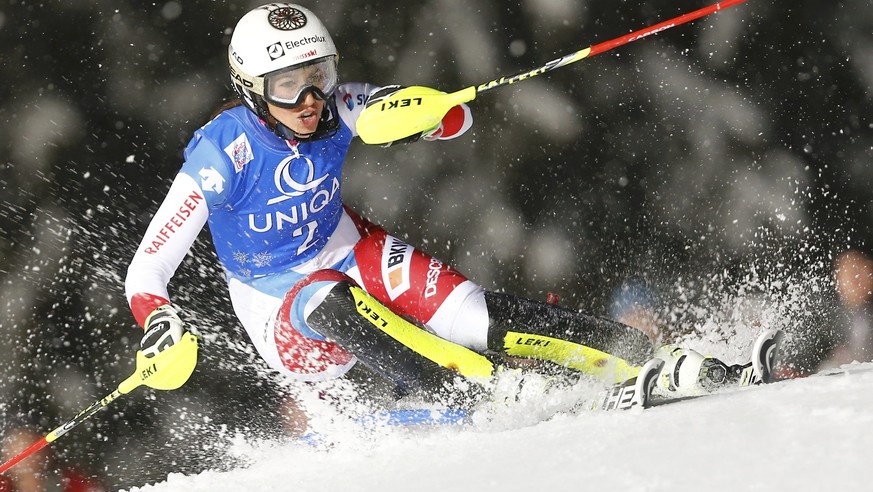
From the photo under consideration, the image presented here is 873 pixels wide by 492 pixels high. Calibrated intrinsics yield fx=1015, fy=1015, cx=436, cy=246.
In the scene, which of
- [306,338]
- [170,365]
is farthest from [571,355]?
[170,365]

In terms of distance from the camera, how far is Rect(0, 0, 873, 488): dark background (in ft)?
13.6

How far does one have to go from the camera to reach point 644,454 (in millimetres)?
1839

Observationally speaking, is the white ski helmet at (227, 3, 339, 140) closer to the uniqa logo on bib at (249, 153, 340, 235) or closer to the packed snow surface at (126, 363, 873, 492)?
the uniqa logo on bib at (249, 153, 340, 235)

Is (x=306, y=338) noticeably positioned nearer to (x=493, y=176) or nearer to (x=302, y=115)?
(x=302, y=115)

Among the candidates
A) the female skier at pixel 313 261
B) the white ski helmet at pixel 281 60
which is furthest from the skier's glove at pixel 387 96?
the white ski helmet at pixel 281 60

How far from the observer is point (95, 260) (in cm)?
426

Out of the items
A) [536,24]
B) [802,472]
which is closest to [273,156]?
[802,472]

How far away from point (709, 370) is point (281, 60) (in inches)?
55.1

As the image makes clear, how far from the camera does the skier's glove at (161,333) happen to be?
7.68ft

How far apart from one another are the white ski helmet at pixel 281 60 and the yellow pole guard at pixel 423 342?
0.51 meters

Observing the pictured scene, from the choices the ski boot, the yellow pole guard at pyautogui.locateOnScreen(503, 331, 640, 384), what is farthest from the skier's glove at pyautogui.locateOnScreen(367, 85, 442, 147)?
the ski boot

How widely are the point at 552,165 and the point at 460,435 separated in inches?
98.3

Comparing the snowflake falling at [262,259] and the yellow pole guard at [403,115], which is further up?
the yellow pole guard at [403,115]

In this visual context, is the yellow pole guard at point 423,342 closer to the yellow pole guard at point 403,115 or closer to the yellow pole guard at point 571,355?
the yellow pole guard at point 571,355
